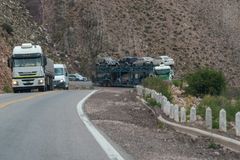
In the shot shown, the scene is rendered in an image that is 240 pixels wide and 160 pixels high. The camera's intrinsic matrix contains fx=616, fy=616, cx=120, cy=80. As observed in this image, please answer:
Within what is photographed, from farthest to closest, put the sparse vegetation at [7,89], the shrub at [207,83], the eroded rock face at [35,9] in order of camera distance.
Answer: the eroded rock face at [35,9]
the sparse vegetation at [7,89]
the shrub at [207,83]

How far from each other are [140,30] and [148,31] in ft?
4.10

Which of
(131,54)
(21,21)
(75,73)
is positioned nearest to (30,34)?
(21,21)

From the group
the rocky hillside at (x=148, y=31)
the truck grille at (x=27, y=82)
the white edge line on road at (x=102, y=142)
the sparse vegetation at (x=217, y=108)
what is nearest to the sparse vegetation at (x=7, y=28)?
the rocky hillside at (x=148, y=31)

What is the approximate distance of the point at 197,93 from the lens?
42688mm

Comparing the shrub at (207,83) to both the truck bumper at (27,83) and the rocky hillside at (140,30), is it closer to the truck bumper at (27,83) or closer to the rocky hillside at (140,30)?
the truck bumper at (27,83)

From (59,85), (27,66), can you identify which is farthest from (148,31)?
(27,66)

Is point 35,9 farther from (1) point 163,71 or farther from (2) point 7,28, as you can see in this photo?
(1) point 163,71

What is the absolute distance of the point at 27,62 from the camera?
4406 centimetres

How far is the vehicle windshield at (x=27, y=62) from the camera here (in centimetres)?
4400

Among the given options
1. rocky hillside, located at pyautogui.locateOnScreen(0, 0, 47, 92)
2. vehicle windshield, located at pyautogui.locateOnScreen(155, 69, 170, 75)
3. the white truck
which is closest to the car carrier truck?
vehicle windshield, located at pyautogui.locateOnScreen(155, 69, 170, 75)

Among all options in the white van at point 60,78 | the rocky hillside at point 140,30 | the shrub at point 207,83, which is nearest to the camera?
the shrub at point 207,83

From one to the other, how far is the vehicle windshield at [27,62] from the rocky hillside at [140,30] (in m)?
33.6

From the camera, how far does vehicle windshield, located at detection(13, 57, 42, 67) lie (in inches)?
1732

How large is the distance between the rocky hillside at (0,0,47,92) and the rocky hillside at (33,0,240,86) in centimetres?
442
